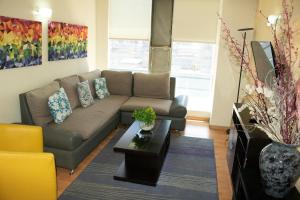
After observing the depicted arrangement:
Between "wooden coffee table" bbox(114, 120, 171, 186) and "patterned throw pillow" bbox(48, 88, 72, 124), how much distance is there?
914 millimetres

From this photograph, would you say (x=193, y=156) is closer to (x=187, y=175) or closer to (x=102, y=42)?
(x=187, y=175)

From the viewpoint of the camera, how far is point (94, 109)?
4.12m

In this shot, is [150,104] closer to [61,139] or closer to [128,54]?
[128,54]

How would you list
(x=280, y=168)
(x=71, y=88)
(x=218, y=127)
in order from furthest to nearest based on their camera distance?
(x=218, y=127) → (x=71, y=88) → (x=280, y=168)

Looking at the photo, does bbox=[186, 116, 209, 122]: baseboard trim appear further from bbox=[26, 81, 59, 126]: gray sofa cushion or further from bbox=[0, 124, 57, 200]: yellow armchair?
bbox=[0, 124, 57, 200]: yellow armchair

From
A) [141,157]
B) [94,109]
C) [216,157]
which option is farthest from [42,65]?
[216,157]

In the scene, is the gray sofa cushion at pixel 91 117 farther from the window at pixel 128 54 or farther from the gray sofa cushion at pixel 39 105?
the window at pixel 128 54

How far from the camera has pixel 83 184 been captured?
2.91 meters

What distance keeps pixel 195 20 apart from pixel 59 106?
3092 millimetres

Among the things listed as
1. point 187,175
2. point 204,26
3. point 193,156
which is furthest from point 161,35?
point 187,175

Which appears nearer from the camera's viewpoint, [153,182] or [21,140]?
[21,140]

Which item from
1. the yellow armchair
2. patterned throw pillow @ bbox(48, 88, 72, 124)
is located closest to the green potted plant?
patterned throw pillow @ bbox(48, 88, 72, 124)

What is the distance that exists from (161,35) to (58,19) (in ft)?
6.73

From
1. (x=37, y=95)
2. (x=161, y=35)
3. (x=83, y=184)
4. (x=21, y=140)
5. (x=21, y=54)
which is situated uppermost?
(x=161, y=35)
